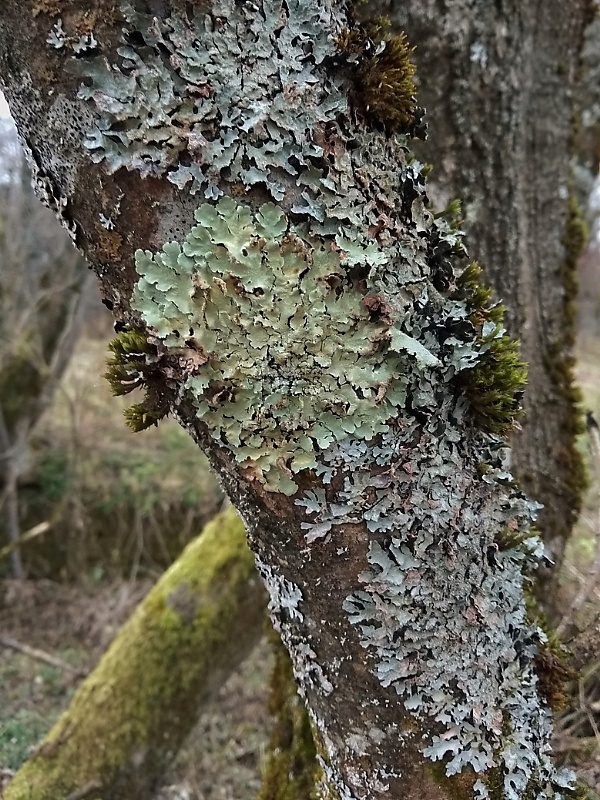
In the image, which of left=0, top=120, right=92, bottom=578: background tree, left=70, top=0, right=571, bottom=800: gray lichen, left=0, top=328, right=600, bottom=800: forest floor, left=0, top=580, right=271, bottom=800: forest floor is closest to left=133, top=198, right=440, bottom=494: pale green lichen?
left=70, top=0, right=571, bottom=800: gray lichen

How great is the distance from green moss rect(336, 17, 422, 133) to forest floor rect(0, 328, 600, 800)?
3.03 m

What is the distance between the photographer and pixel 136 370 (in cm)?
86

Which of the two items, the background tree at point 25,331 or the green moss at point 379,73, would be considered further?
the background tree at point 25,331

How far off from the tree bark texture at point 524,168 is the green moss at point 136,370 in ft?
3.09

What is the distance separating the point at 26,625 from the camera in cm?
502

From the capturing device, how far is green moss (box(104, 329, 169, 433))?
2.77ft

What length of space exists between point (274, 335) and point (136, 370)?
198 millimetres

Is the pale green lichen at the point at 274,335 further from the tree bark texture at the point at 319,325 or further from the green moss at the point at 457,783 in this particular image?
the green moss at the point at 457,783

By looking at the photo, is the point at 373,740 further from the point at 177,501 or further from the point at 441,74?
the point at 177,501

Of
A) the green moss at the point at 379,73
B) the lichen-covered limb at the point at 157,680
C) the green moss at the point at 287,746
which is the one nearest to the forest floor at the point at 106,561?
the lichen-covered limb at the point at 157,680

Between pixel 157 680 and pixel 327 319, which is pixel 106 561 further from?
pixel 327 319

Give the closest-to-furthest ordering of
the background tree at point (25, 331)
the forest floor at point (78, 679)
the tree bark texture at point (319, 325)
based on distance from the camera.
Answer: the tree bark texture at point (319, 325) < the forest floor at point (78, 679) < the background tree at point (25, 331)

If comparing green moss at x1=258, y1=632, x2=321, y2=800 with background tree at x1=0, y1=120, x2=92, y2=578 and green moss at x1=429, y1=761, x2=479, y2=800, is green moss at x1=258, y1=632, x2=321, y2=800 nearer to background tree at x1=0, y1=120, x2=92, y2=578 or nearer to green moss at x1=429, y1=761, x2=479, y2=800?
green moss at x1=429, y1=761, x2=479, y2=800

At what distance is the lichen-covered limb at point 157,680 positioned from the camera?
1936 millimetres
